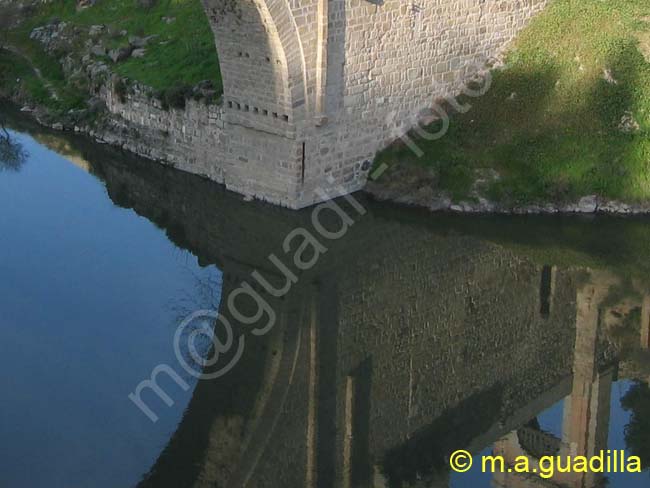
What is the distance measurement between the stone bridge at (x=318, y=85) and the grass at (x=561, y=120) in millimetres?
661

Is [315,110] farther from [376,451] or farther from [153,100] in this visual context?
[376,451]

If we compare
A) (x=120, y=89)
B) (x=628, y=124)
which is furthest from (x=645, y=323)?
(x=120, y=89)

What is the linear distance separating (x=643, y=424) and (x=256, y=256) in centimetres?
633

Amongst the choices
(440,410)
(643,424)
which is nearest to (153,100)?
(440,410)

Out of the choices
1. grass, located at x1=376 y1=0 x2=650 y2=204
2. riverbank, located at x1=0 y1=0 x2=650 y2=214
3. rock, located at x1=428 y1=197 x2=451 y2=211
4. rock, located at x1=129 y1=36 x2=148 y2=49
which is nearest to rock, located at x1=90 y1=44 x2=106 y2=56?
rock, located at x1=129 y1=36 x2=148 y2=49

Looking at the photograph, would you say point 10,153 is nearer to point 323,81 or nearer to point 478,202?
point 323,81

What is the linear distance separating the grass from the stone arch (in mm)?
2412

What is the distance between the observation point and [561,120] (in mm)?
19672

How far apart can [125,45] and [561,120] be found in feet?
30.3

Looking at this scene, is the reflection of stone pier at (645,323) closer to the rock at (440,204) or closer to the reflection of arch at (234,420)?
the rock at (440,204)

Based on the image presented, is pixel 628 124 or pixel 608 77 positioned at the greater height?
pixel 608 77

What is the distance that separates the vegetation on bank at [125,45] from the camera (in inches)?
840

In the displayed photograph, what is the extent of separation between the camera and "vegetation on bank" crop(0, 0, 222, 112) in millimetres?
21344

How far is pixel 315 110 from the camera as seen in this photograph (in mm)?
17703
